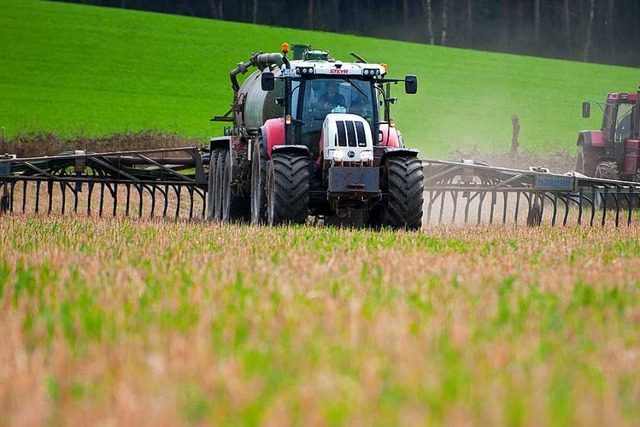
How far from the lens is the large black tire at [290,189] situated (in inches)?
531

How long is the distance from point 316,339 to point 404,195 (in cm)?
855

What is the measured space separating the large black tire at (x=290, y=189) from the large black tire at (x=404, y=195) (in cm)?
92

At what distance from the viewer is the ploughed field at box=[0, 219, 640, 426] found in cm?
387

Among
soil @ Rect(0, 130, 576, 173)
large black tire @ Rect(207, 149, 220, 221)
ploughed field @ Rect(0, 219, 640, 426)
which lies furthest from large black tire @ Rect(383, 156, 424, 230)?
soil @ Rect(0, 130, 576, 173)

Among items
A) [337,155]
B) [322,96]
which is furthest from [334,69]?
[337,155]

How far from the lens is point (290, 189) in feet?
44.2

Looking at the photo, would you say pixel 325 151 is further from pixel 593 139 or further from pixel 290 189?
pixel 593 139

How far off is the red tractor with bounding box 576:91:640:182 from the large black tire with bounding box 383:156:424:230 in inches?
402

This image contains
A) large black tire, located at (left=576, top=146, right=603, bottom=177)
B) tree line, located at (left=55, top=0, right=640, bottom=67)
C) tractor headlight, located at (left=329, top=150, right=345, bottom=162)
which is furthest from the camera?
tree line, located at (left=55, top=0, right=640, bottom=67)

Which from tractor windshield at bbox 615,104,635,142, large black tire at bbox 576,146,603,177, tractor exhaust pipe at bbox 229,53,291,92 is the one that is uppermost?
tractor exhaust pipe at bbox 229,53,291,92

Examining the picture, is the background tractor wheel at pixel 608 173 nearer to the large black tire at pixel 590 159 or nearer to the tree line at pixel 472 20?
the large black tire at pixel 590 159

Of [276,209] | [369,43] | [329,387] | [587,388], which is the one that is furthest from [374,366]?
[369,43]

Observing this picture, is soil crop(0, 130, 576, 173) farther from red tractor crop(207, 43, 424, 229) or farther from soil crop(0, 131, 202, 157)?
red tractor crop(207, 43, 424, 229)

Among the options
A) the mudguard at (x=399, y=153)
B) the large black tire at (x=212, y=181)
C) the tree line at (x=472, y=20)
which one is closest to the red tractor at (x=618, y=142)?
the large black tire at (x=212, y=181)
